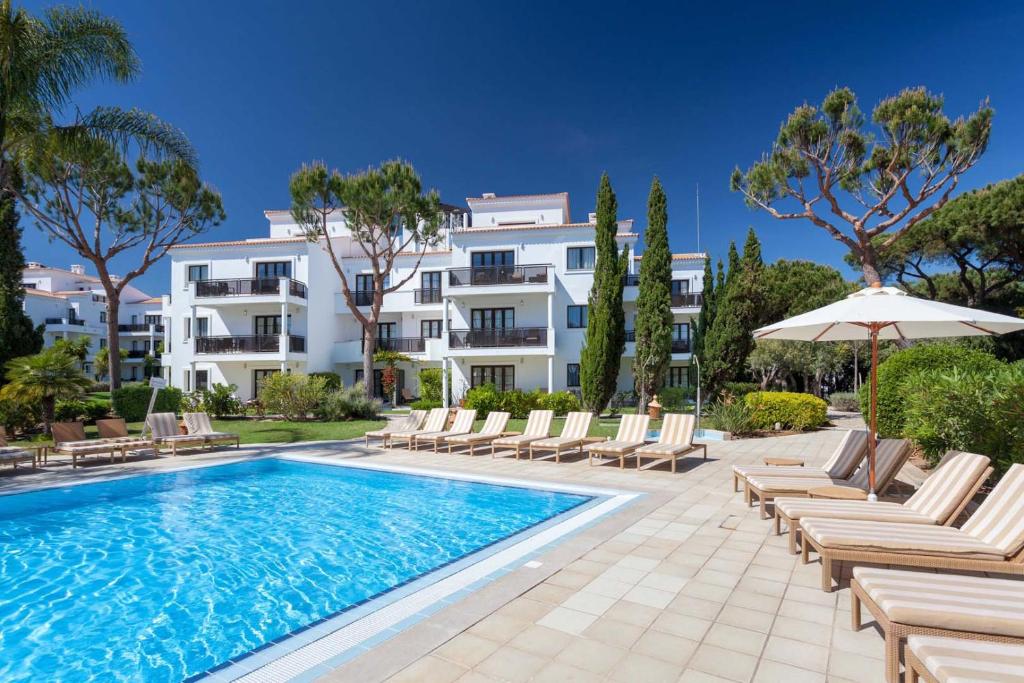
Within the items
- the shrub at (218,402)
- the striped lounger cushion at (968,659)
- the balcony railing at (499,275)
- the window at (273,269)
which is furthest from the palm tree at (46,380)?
the striped lounger cushion at (968,659)

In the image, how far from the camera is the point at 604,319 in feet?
71.1

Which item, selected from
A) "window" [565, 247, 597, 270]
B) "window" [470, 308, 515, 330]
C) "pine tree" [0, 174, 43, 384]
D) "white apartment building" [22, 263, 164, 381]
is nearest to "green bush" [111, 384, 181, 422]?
"pine tree" [0, 174, 43, 384]

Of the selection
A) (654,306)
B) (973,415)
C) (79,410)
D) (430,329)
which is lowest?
(79,410)

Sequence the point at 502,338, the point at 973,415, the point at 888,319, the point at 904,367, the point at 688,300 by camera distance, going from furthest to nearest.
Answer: the point at 688,300, the point at 502,338, the point at 904,367, the point at 973,415, the point at 888,319

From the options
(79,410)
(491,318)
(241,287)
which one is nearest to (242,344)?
(241,287)

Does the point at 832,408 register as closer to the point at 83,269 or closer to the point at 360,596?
the point at 360,596

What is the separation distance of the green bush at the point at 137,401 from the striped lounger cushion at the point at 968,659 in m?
24.9

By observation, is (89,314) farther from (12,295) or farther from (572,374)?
(572,374)

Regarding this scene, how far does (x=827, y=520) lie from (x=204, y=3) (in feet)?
61.4

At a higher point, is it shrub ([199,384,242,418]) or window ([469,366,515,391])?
window ([469,366,515,391])

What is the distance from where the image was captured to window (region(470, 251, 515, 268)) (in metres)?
26.8

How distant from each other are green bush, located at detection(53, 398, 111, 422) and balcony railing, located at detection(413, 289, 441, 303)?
49.6ft

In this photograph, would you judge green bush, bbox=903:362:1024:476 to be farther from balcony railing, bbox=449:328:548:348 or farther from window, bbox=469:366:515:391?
window, bbox=469:366:515:391

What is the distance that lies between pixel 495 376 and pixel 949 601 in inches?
952
